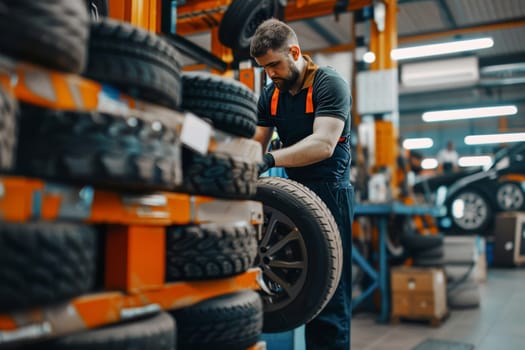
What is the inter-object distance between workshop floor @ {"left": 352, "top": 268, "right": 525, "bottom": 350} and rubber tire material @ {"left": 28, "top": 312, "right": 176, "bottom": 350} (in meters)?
2.82

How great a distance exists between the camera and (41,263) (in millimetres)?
966

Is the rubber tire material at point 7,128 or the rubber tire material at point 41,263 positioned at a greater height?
the rubber tire material at point 7,128

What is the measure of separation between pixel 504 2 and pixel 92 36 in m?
10.7

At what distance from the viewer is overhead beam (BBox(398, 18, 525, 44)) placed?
10625 millimetres

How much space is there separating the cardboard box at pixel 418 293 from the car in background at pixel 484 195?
4785mm

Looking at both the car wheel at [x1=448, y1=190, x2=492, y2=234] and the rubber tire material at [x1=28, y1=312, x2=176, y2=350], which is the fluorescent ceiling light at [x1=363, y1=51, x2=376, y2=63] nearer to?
the car wheel at [x1=448, y1=190, x2=492, y2=234]

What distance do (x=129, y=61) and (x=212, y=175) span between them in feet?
1.32

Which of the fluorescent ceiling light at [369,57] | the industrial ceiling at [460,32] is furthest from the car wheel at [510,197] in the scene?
the fluorescent ceiling light at [369,57]

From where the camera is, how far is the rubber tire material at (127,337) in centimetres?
102

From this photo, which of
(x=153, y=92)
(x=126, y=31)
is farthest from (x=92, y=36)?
(x=153, y=92)

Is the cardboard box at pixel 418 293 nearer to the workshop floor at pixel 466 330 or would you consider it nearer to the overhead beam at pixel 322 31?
the workshop floor at pixel 466 330

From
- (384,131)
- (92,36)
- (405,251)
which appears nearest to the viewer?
(92,36)

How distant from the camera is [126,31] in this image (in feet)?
3.99

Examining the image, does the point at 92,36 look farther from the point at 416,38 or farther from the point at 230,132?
the point at 416,38
